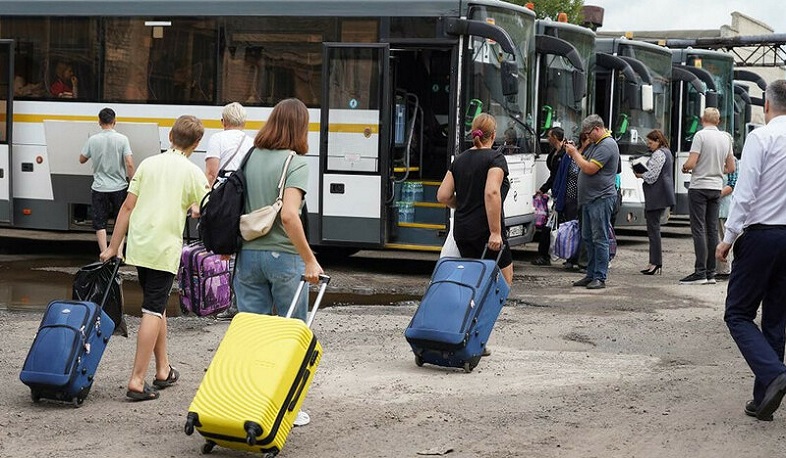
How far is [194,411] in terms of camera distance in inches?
240

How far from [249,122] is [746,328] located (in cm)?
869

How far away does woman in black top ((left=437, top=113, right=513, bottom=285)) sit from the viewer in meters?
9.05

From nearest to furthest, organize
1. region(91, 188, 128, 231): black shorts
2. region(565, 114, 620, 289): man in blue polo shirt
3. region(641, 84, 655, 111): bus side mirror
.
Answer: region(565, 114, 620, 289): man in blue polo shirt
region(91, 188, 128, 231): black shorts
region(641, 84, 655, 111): bus side mirror

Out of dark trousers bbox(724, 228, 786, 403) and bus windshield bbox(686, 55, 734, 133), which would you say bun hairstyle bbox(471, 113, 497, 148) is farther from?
bus windshield bbox(686, 55, 734, 133)

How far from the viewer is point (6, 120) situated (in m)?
16.1

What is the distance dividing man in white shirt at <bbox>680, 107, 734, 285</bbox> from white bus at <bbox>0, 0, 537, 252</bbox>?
86.7 inches

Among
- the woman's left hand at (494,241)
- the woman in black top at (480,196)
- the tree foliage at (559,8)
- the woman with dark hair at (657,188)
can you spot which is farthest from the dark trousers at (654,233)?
the tree foliage at (559,8)

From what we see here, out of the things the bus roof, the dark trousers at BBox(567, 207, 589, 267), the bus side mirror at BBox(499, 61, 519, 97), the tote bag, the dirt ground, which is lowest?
the dirt ground

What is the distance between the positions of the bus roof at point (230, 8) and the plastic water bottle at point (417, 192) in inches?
78.5

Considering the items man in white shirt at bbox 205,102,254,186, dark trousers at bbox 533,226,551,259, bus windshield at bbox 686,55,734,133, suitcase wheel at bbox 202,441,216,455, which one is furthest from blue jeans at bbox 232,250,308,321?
bus windshield at bbox 686,55,734,133

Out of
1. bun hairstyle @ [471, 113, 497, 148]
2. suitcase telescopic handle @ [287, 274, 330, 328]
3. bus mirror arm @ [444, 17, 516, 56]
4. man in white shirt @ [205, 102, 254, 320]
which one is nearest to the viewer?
suitcase telescopic handle @ [287, 274, 330, 328]

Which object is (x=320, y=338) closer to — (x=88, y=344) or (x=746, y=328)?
(x=88, y=344)

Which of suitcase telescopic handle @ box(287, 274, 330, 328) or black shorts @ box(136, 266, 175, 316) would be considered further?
black shorts @ box(136, 266, 175, 316)

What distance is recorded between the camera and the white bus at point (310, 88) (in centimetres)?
1435
